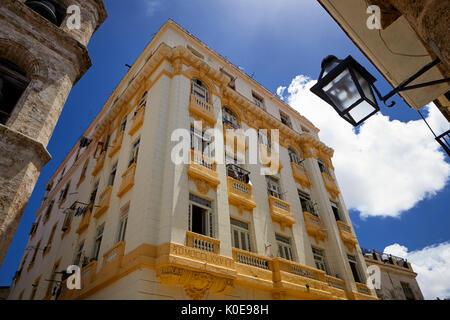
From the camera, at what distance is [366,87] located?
388 cm

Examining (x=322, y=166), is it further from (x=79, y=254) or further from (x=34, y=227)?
(x=34, y=227)

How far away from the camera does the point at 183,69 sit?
15758 millimetres

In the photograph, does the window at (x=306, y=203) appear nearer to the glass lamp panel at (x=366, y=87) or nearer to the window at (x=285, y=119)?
the window at (x=285, y=119)

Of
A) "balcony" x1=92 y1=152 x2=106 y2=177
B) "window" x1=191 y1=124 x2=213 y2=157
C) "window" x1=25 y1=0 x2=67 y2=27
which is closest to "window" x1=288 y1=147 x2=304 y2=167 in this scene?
"window" x1=191 y1=124 x2=213 y2=157

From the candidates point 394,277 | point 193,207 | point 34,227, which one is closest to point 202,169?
point 193,207

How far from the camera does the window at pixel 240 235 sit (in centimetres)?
1241

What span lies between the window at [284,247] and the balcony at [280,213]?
24.5 inches

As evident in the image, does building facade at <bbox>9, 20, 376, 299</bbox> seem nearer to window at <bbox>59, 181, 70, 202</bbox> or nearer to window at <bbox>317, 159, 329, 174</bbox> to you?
window at <bbox>317, 159, 329, 174</bbox>

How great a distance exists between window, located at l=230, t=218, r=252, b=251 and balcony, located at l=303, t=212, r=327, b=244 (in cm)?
481

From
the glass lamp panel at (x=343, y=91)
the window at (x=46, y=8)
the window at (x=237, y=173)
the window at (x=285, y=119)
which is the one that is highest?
the window at (x=285, y=119)

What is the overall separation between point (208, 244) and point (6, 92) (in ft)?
40.0

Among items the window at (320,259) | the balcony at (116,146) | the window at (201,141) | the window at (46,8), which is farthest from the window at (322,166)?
the window at (46,8)

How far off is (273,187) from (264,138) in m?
3.84

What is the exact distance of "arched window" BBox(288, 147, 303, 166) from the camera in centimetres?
2064
